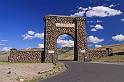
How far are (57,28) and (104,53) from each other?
38.4 feet

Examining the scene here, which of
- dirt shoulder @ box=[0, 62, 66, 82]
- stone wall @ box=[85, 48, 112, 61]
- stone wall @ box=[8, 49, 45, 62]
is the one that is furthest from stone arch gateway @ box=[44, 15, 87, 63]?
dirt shoulder @ box=[0, 62, 66, 82]

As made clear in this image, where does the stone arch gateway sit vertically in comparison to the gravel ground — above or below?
above

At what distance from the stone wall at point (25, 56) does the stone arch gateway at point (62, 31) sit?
71.7 inches

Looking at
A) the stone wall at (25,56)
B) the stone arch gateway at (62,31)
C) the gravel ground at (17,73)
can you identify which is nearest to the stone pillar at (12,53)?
the stone wall at (25,56)

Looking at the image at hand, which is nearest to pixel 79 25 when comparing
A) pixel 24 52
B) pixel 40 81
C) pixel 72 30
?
pixel 72 30

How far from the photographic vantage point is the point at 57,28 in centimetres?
6544

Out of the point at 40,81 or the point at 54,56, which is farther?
the point at 54,56

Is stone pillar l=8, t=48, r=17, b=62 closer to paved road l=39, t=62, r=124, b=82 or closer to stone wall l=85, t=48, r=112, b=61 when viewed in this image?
stone wall l=85, t=48, r=112, b=61

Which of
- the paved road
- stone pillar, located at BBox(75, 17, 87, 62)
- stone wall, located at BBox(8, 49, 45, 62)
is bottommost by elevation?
the paved road

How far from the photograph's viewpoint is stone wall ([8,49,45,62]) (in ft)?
209

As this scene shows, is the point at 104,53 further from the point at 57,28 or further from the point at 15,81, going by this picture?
the point at 15,81

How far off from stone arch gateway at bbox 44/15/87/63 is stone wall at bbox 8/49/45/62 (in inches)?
71.7

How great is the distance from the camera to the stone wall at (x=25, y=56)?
63750mm

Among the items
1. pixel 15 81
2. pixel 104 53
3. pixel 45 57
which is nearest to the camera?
pixel 15 81
